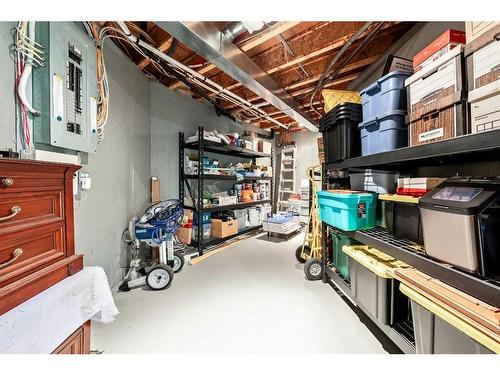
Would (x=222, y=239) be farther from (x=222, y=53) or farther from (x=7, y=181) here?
(x=7, y=181)

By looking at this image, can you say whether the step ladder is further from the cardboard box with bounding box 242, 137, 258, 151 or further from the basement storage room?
the basement storage room

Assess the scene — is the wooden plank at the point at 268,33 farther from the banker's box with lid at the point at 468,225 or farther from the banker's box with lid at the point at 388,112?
the banker's box with lid at the point at 468,225

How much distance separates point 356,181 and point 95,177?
2.55 metres

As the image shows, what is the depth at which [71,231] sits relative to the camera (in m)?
1.02

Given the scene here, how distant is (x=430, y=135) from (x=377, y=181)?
815 mm

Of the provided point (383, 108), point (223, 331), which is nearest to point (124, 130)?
point (223, 331)

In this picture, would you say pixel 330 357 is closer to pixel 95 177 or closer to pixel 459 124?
pixel 459 124

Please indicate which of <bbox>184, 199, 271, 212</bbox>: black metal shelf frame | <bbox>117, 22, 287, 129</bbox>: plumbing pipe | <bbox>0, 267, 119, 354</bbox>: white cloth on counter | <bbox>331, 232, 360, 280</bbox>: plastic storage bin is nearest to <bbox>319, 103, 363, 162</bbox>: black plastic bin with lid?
<bbox>331, 232, 360, 280</bbox>: plastic storage bin

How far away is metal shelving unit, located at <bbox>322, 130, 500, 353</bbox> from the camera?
78cm

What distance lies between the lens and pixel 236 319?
1709 mm

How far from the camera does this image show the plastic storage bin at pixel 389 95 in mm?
1307

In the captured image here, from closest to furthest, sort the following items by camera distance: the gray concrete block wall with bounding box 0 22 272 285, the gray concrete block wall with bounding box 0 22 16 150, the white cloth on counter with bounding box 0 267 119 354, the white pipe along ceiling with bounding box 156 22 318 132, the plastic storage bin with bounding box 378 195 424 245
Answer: the white cloth on counter with bounding box 0 267 119 354 → the gray concrete block wall with bounding box 0 22 16 150 → the plastic storage bin with bounding box 378 195 424 245 → the white pipe along ceiling with bounding box 156 22 318 132 → the gray concrete block wall with bounding box 0 22 272 285

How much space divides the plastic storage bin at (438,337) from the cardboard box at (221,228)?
121 inches

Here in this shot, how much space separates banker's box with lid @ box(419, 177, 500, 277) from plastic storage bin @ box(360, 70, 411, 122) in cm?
61
